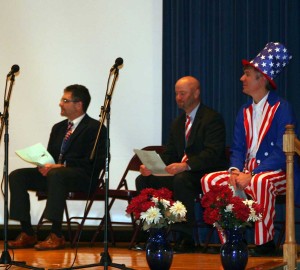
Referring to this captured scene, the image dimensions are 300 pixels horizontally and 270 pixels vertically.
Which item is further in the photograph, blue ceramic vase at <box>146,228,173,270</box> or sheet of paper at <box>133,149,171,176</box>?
sheet of paper at <box>133,149,171,176</box>

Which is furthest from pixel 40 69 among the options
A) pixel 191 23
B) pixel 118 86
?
pixel 191 23

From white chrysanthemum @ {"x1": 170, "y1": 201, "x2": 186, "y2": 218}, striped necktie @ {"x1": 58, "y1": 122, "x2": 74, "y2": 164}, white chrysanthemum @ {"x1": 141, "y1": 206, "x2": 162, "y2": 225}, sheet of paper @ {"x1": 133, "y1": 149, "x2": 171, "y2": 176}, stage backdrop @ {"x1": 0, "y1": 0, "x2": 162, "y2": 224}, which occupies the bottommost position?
white chrysanthemum @ {"x1": 141, "y1": 206, "x2": 162, "y2": 225}

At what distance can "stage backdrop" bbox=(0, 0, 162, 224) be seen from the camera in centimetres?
730

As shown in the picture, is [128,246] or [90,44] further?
[90,44]

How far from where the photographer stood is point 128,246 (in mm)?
6578

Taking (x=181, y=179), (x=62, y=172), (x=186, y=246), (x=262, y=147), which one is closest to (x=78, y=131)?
(x=62, y=172)

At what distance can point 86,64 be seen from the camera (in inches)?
293

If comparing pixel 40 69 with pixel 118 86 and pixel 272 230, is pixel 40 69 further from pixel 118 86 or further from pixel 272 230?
pixel 272 230

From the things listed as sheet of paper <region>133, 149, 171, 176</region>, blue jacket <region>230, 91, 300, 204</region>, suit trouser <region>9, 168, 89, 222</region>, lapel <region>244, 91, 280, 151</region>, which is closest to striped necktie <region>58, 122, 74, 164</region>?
suit trouser <region>9, 168, 89, 222</region>

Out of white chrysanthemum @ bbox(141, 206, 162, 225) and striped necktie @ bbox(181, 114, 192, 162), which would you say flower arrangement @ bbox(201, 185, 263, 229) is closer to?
white chrysanthemum @ bbox(141, 206, 162, 225)

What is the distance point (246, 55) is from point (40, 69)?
80.2 inches

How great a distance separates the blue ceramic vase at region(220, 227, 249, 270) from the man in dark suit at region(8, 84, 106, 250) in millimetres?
1867

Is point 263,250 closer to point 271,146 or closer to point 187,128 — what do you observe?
point 271,146

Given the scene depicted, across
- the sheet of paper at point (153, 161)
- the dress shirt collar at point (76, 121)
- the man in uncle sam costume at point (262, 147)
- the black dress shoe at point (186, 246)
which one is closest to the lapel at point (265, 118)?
the man in uncle sam costume at point (262, 147)
